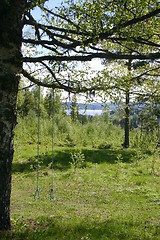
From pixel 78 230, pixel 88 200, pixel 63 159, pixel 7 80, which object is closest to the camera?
pixel 7 80

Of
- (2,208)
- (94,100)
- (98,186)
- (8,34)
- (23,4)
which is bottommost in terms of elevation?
(98,186)

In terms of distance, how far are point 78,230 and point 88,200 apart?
4.01m

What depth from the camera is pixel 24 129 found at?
21891mm

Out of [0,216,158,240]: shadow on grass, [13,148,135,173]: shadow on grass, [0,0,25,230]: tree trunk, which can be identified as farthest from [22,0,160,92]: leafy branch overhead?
[13,148,135,173]: shadow on grass

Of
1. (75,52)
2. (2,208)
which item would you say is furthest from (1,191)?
(75,52)

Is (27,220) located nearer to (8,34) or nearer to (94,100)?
(94,100)

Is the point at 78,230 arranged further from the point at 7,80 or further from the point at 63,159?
the point at 63,159

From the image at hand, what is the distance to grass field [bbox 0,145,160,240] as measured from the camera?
542cm

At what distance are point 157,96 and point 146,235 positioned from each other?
5807mm

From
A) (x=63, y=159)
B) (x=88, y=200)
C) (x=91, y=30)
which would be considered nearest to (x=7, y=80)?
(x=91, y=30)

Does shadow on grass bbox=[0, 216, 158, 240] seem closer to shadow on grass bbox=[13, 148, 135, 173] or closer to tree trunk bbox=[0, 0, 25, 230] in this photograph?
tree trunk bbox=[0, 0, 25, 230]

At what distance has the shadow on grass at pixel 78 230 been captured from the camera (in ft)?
Result: 16.2

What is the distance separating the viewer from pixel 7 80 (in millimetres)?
4918

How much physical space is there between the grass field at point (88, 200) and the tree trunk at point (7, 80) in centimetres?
86
